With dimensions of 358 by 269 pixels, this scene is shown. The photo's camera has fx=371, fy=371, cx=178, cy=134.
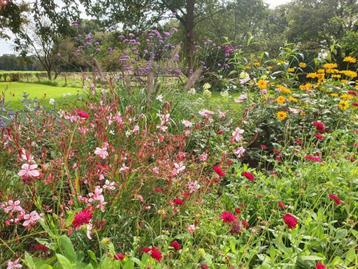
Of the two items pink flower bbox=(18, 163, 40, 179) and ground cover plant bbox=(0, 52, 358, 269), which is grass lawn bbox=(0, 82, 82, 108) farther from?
pink flower bbox=(18, 163, 40, 179)

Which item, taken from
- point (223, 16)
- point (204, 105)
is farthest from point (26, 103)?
point (223, 16)

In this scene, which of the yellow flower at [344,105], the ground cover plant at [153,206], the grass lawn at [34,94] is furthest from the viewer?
Answer: the grass lawn at [34,94]

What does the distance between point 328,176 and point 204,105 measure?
213cm

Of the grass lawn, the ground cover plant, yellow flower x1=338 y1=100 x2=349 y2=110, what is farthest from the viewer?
the grass lawn

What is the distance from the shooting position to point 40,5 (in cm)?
807

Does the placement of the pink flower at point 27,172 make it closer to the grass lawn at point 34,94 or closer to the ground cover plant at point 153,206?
the ground cover plant at point 153,206

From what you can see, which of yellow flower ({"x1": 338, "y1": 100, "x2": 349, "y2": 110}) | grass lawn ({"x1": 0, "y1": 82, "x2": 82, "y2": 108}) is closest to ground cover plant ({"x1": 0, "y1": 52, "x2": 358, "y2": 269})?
yellow flower ({"x1": 338, "y1": 100, "x2": 349, "y2": 110})

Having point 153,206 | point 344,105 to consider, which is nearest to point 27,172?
point 153,206

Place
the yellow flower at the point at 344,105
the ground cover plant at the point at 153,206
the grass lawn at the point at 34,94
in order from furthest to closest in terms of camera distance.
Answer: the grass lawn at the point at 34,94, the yellow flower at the point at 344,105, the ground cover plant at the point at 153,206

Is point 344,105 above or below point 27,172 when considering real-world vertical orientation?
below

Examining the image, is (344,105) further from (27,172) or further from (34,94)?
(34,94)

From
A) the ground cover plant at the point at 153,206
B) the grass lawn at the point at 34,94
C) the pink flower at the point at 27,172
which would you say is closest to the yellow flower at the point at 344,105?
the ground cover plant at the point at 153,206

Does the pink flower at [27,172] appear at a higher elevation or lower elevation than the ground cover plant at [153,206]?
higher

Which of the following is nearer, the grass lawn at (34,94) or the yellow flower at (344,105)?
the yellow flower at (344,105)
